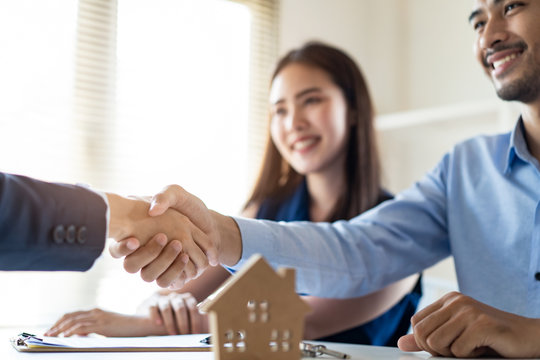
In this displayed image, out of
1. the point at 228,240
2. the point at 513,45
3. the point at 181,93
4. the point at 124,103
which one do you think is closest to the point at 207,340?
the point at 228,240

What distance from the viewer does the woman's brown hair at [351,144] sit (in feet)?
6.11

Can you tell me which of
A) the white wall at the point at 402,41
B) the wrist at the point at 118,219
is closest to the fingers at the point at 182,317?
the wrist at the point at 118,219

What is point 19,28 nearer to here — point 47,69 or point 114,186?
point 47,69

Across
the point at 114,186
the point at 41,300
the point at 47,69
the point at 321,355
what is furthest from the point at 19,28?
the point at 321,355

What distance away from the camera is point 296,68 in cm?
194

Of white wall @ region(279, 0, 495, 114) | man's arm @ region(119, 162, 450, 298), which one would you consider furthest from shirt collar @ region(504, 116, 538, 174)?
white wall @ region(279, 0, 495, 114)

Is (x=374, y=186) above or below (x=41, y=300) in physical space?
above

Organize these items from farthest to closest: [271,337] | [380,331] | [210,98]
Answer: [210,98] < [380,331] < [271,337]

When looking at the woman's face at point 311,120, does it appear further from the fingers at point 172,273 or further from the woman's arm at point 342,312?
the fingers at point 172,273

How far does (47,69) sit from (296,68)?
1.01m

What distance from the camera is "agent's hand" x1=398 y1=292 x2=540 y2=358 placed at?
2.48 feet

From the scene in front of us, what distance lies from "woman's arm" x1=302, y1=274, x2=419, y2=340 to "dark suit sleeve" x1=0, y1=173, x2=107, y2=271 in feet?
2.87

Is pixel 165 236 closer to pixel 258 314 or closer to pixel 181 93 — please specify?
pixel 258 314

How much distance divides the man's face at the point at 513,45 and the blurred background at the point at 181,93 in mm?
1087
